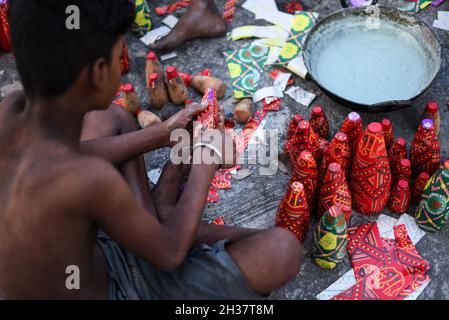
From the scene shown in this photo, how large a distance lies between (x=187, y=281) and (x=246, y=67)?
1.53m

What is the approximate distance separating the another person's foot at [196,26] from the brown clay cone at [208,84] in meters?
0.37

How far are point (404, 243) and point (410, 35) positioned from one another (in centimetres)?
112

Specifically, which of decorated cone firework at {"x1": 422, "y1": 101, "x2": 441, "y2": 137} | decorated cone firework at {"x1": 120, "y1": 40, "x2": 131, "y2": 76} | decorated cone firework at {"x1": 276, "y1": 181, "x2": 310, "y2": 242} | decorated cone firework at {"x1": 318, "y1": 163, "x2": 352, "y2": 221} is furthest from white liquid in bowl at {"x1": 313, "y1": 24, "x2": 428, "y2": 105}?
decorated cone firework at {"x1": 120, "y1": 40, "x2": 131, "y2": 76}

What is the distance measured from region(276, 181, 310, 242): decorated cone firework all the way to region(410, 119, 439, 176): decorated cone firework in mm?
524

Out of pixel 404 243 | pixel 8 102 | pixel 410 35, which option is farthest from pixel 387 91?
pixel 8 102

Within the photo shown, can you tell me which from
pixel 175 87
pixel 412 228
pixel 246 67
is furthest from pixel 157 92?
pixel 412 228

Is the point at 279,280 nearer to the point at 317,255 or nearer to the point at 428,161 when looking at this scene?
the point at 317,255

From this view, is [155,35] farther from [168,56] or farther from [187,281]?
[187,281]

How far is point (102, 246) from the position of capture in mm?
1552

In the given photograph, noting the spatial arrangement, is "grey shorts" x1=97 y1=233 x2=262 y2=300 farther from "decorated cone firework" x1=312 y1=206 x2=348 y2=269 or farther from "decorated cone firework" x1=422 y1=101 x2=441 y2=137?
"decorated cone firework" x1=422 y1=101 x2=441 y2=137

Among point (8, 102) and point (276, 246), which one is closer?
point (8, 102)

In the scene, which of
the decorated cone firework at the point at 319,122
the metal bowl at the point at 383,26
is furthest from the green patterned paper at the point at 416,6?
the decorated cone firework at the point at 319,122

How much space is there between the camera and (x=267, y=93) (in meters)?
2.54

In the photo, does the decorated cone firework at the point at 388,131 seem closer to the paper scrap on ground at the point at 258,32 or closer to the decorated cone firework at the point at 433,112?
the decorated cone firework at the point at 433,112
